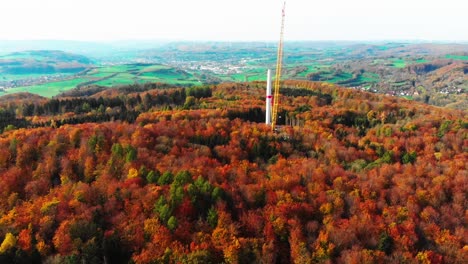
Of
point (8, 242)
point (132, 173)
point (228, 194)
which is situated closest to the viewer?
point (8, 242)

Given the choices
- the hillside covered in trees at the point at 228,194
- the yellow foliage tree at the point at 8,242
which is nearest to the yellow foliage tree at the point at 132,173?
the hillside covered in trees at the point at 228,194

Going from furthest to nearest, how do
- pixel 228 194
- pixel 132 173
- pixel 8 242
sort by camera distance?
pixel 132 173
pixel 228 194
pixel 8 242

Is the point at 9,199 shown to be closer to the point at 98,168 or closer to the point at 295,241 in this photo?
the point at 98,168

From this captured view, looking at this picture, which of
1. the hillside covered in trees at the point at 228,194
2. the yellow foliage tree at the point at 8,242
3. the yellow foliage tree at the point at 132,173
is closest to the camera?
the yellow foliage tree at the point at 8,242

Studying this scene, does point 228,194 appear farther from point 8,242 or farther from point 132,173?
point 8,242

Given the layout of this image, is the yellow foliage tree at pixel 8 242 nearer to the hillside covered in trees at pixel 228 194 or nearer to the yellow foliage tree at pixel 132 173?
the hillside covered in trees at pixel 228 194

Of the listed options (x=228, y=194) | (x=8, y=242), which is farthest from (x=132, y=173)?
(x=8, y=242)

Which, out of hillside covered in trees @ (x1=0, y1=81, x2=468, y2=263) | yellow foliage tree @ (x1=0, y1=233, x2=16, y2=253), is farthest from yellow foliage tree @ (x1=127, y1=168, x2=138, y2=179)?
yellow foliage tree @ (x1=0, y1=233, x2=16, y2=253)

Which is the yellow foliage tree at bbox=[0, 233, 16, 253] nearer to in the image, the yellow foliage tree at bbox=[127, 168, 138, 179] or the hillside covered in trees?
the hillside covered in trees
